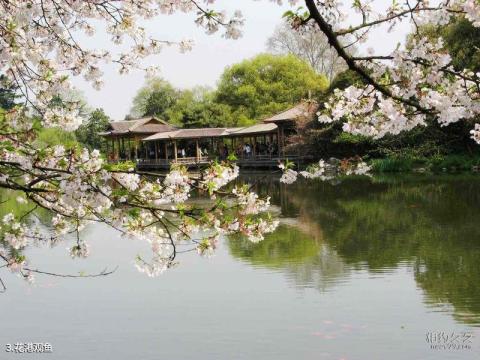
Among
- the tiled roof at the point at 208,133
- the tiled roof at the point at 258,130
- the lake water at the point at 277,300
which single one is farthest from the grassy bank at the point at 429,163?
the lake water at the point at 277,300

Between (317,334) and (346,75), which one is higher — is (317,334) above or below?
below

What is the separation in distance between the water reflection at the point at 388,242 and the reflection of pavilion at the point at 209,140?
9.66 m

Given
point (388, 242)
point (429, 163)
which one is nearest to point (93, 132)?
point (429, 163)

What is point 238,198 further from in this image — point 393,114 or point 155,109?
point 155,109

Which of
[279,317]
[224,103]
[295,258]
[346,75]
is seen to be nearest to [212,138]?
[224,103]

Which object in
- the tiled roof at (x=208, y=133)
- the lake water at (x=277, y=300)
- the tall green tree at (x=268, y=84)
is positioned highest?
the tall green tree at (x=268, y=84)

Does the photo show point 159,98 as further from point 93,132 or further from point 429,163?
point 429,163

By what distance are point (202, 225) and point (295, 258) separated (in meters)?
6.51

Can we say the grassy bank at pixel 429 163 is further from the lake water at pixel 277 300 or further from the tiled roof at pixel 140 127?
the tiled roof at pixel 140 127

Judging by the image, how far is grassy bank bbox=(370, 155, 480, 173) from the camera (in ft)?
80.5

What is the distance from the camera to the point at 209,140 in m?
44.2

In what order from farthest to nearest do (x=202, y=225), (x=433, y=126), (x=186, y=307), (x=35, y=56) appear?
(x=433, y=126), (x=186, y=307), (x=35, y=56), (x=202, y=225)

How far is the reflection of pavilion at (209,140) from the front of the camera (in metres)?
33.8

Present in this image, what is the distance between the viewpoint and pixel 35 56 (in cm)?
437
